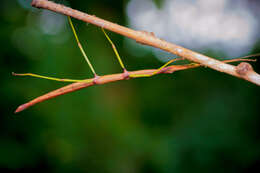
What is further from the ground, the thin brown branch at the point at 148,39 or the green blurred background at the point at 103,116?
the thin brown branch at the point at 148,39

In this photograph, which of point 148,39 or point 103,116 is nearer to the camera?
point 148,39

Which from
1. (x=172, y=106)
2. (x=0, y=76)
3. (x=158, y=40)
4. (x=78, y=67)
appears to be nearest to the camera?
(x=158, y=40)

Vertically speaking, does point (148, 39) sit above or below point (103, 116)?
above

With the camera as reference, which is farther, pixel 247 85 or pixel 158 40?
pixel 247 85

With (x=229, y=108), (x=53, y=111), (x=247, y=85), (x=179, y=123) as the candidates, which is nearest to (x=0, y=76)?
(x=53, y=111)

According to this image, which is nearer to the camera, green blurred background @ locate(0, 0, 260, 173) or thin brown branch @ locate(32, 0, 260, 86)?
thin brown branch @ locate(32, 0, 260, 86)

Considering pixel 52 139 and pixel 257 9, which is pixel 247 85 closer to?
pixel 257 9

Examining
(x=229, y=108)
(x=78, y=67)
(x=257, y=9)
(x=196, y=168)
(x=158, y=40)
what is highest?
(x=257, y=9)

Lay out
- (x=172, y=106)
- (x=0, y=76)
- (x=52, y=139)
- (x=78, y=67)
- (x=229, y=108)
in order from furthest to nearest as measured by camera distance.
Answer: (x=172, y=106) → (x=229, y=108) → (x=78, y=67) → (x=52, y=139) → (x=0, y=76)
